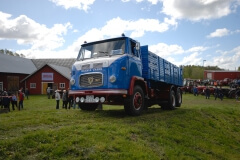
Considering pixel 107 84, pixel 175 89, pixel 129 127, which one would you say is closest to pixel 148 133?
pixel 129 127

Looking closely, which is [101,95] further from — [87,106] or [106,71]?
[87,106]

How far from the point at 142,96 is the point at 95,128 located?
11.0ft

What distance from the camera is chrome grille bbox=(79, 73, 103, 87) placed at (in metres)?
8.88

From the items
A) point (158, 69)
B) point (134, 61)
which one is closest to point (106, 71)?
point (134, 61)

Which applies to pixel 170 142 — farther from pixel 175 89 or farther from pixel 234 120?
pixel 234 120

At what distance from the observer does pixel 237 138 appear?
1178 cm

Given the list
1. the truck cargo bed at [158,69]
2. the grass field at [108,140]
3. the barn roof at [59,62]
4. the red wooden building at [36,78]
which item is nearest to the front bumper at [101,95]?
the grass field at [108,140]

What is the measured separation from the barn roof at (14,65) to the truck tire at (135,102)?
32.3m

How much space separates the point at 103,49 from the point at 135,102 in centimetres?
248

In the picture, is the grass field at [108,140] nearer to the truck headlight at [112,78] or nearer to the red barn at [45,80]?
the truck headlight at [112,78]

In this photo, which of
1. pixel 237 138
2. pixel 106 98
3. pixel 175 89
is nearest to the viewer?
pixel 106 98

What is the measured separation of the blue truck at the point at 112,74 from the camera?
28.6ft

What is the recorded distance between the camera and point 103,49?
31.8ft

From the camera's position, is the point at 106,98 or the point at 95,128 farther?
the point at 106,98
